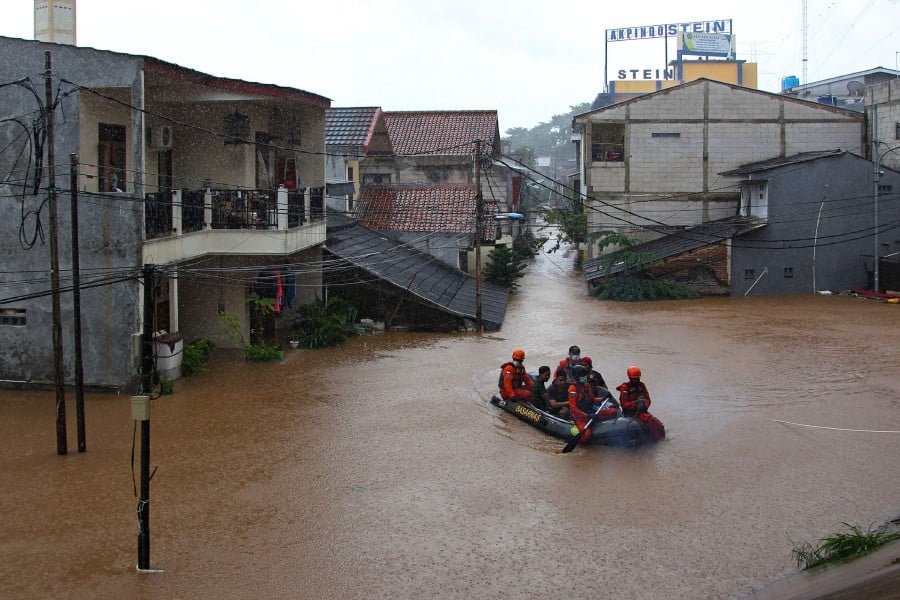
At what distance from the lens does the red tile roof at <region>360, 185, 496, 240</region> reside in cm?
3089

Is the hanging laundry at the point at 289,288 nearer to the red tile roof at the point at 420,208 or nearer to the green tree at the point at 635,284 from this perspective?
the red tile roof at the point at 420,208

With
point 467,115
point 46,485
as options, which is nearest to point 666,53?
point 467,115

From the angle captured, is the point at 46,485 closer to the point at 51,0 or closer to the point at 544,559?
the point at 544,559

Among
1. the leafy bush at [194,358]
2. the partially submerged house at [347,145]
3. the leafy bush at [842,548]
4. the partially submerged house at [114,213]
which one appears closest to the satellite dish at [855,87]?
the partially submerged house at [347,145]


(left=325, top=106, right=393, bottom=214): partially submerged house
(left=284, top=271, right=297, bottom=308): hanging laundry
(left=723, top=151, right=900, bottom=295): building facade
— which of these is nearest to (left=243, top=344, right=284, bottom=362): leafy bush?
(left=284, top=271, right=297, bottom=308): hanging laundry

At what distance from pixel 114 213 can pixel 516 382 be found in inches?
315

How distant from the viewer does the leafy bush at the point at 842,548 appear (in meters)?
10.0

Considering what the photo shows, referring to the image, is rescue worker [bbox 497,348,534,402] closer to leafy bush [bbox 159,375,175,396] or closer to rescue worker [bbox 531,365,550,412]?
rescue worker [bbox 531,365,550,412]

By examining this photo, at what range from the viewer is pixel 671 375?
20234 millimetres

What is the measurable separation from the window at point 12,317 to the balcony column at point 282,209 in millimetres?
5489

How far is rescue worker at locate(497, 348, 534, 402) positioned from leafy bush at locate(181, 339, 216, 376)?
6654 millimetres

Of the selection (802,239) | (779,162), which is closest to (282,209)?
(802,239)

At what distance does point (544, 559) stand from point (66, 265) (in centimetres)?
1124

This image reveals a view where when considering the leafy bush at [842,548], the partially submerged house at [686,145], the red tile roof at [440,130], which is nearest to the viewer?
the leafy bush at [842,548]
